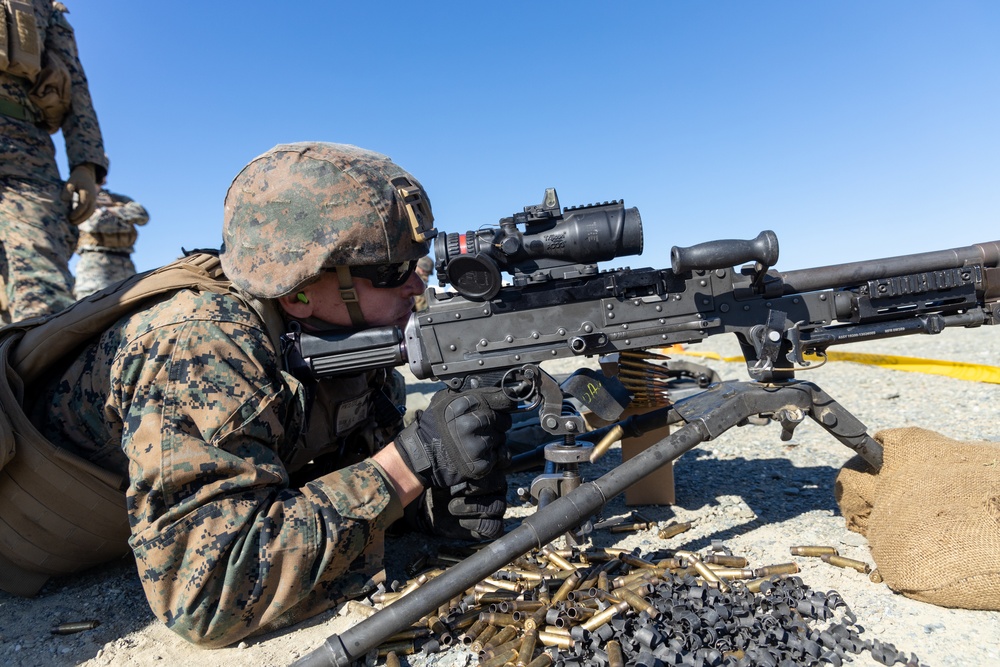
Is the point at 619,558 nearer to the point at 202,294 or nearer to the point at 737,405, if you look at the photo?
the point at 737,405

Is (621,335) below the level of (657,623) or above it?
above

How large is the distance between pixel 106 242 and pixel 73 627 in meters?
9.69

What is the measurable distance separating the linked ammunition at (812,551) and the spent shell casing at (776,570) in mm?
161

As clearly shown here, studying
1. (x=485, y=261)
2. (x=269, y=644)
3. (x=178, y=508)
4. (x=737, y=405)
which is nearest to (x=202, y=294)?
(x=178, y=508)

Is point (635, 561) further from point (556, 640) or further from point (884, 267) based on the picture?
point (884, 267)

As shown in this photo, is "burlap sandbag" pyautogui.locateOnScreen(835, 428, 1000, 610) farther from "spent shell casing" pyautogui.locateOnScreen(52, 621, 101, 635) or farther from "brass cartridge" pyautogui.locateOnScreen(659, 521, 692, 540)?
"spent shell casing" pyautogui.locateOnScreen(52, 621, 101, 635)

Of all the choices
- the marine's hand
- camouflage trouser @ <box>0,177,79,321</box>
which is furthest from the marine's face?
the marine's hand

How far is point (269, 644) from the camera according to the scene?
108 inches

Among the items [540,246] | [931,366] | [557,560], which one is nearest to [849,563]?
[557,560]

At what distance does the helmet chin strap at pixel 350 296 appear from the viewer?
3189 millimetres

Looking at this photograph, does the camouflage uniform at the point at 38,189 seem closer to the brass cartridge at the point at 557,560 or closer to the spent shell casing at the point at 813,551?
the brass cartridge at the point at 557,560

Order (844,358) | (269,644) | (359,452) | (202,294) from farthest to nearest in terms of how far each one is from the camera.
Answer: (844,358)
(359,452)
(202,294)
(269,644)

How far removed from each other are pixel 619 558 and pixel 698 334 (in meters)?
1.21

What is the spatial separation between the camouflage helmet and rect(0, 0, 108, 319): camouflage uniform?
317 centimetres
